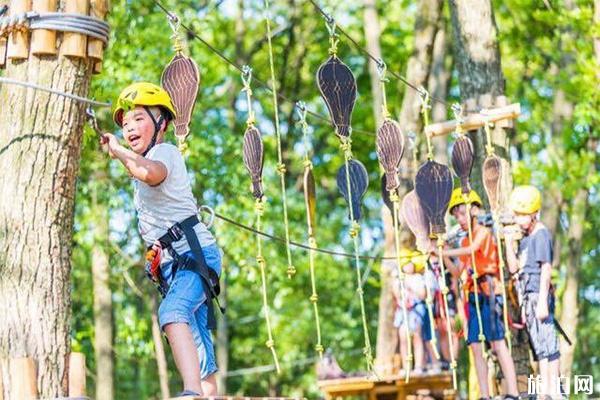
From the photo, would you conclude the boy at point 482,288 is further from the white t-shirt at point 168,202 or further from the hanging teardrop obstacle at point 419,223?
the white t-shirt at point 168,202

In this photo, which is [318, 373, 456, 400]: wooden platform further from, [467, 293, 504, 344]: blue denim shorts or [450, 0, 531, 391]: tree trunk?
[450, 0, 531, 391]: tree trunk

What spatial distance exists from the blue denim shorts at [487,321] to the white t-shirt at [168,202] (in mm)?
3816

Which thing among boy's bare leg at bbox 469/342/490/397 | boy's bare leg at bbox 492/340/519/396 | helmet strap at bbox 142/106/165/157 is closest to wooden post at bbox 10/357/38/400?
helmet strap at bbox 142/106/165/157

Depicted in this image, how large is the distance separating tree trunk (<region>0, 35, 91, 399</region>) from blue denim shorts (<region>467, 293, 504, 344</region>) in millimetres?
4461

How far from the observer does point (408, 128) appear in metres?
13.3

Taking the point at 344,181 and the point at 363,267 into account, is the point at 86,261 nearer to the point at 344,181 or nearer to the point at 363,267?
the point at 363,267

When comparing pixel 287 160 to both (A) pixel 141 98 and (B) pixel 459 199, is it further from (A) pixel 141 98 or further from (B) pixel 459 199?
(A) pixel 141 98

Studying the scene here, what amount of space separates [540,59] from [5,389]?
14.5 meters

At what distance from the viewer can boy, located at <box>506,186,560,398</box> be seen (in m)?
8.91

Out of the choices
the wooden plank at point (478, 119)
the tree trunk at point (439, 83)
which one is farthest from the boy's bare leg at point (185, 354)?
the tree trunk at point (439, 83)

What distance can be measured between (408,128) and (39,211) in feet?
27.5

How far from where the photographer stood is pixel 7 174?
5246mm

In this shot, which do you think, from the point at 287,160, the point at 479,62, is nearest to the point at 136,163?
the point at 479,62

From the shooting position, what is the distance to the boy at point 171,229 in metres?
5.58
